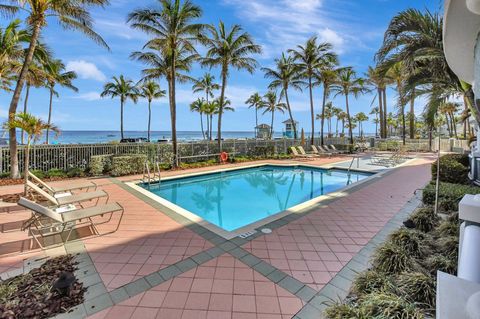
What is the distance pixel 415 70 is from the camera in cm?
639

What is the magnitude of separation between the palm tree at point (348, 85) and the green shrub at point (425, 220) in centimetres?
2007

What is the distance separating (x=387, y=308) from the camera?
7.13ft

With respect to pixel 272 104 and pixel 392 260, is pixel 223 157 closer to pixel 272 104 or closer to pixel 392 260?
pixel 392 260

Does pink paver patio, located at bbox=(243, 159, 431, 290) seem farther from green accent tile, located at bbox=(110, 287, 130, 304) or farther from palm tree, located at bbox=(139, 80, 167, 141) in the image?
palm tree, located at bbox=(139, 80, 167, 141)

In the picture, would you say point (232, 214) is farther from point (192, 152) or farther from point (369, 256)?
point (192, 152)

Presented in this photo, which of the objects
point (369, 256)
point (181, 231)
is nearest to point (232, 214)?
point (181, 231)

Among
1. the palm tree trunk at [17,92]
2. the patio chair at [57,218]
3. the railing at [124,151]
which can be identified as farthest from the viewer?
the railing at [124,151]

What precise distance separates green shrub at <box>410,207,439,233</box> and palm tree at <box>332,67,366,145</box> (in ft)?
65.8

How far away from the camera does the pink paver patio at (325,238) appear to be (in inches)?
131

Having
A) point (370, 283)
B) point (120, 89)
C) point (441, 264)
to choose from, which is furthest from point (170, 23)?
point (120, 89)

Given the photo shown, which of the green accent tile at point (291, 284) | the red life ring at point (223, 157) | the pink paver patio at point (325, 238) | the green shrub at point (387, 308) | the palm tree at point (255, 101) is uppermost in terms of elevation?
the palm tree at point (255, 101)

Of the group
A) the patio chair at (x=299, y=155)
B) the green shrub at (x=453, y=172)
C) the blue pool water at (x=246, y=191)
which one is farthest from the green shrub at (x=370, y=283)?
the patio chair at (x=299, y=155)

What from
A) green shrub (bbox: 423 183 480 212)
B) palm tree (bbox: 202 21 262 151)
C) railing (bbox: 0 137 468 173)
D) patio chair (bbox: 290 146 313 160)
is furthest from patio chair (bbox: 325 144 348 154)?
green shrub (bbox: 423 183 480 212)

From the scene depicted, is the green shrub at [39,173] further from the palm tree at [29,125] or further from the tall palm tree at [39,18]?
the palm tree at [29,125]
